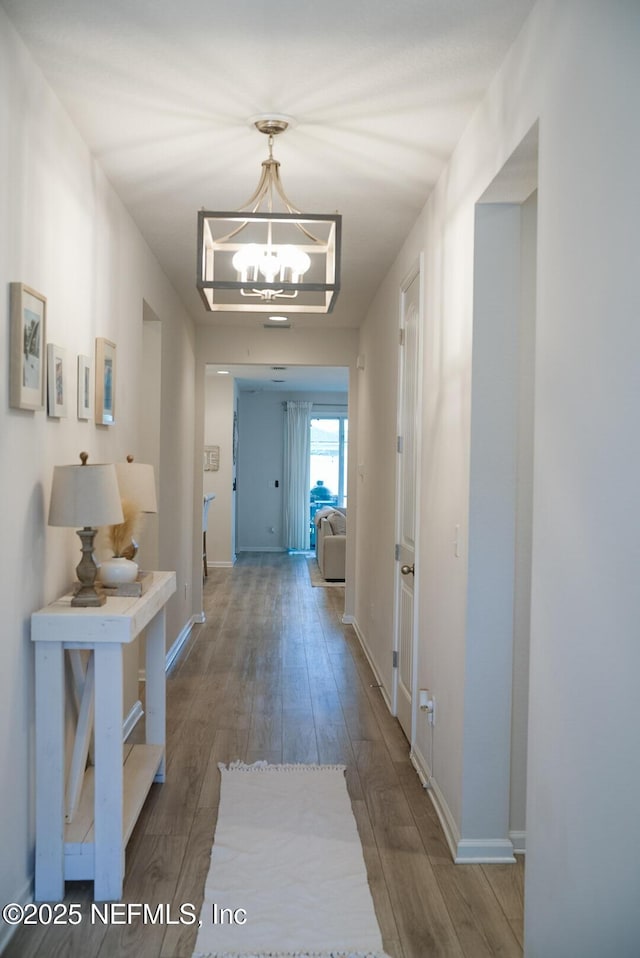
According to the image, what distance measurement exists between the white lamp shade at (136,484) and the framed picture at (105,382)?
0.24 m

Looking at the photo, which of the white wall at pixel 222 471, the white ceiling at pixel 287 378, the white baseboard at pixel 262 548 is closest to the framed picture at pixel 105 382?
the white ceiling at pixel 287 378

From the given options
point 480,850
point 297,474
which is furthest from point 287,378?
point 480,850

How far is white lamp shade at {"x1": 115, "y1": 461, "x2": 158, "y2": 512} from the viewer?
325 centimetres

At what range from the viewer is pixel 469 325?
2805 mm

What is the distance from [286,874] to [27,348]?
73.2 inches

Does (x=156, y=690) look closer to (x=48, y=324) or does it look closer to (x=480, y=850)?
(x=480, y=850)

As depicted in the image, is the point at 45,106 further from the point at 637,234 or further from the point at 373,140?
the point at 637,234

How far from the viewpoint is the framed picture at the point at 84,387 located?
9.84 feet

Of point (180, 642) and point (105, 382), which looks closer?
point (105, 382)

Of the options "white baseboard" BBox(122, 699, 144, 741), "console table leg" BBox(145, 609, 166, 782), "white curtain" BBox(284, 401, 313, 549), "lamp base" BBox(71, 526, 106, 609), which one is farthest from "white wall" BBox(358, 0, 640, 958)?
"white curtain" BBox(284, 401, 313, 549)

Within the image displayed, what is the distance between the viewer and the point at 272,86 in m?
2.55

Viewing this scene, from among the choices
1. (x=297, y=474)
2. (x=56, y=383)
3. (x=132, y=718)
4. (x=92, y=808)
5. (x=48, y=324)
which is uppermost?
(x=48, y=324)

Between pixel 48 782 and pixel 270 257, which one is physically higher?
pixel 270 257

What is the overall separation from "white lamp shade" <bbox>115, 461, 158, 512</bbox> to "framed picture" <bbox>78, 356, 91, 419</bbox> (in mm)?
267
